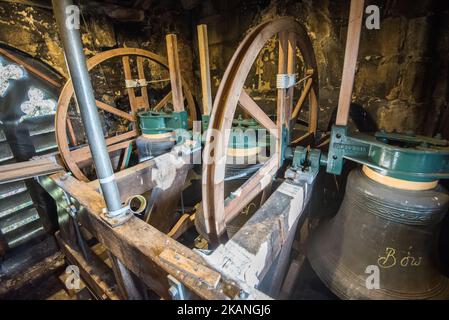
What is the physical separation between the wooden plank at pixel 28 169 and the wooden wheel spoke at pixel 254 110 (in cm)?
168

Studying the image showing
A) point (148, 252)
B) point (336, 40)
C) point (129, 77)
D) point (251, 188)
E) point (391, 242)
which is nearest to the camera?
point (148, 252)

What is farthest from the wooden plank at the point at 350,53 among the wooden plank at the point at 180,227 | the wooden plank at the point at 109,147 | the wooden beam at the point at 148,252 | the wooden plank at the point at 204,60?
the wooden plank at the point at 109,147

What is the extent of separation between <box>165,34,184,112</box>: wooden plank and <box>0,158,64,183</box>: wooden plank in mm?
1203

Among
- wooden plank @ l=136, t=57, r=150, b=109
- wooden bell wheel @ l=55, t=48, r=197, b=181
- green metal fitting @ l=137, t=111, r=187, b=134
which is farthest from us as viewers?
wooden plank @ l=136, t=57, r=150, b=109

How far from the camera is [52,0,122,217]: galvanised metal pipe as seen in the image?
0.66m

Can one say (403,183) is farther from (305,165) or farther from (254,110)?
(254,110)

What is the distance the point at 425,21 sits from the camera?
1.77 meters

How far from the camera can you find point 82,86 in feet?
2.48

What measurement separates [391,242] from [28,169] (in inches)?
103

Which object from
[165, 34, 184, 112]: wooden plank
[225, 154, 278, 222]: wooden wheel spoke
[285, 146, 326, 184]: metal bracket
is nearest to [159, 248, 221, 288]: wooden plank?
[225, 154, 278, 222]: wooden wheel spoke

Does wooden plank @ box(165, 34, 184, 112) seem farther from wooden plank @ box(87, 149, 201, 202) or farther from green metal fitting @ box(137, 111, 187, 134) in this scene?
wooden plank @ box(87, 149, 201, 202)

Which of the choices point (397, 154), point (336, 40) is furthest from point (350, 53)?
point (336, 40)

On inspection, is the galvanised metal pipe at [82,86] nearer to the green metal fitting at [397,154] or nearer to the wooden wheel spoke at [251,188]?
the wooden wheel spoke at [251,188]
